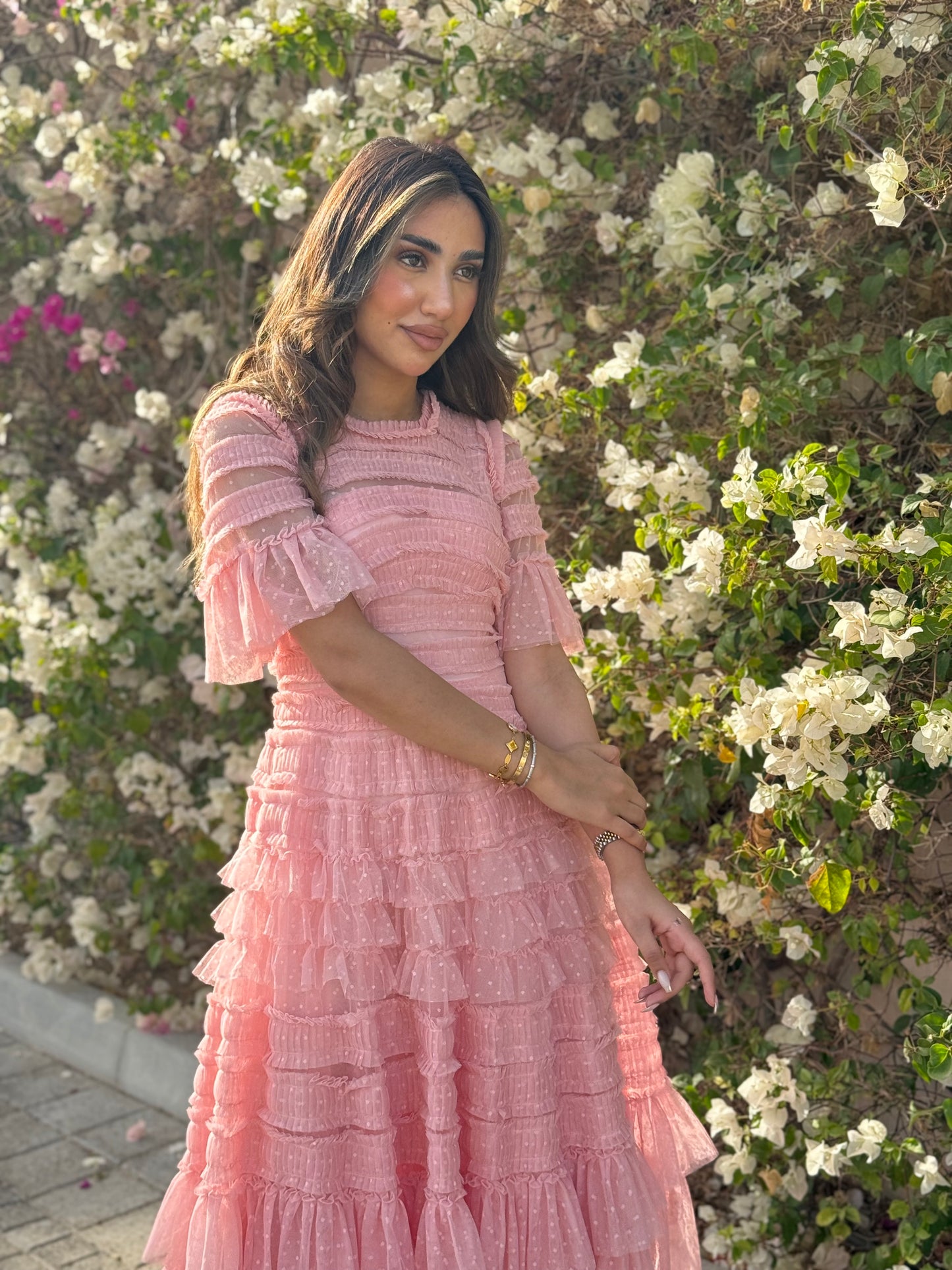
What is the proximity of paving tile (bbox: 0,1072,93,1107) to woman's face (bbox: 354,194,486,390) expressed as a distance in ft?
8.61

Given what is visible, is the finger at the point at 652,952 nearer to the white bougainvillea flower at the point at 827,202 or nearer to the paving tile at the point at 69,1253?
the white bougainvillea flower at the point at 827,202

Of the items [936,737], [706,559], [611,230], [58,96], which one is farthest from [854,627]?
[58,96]

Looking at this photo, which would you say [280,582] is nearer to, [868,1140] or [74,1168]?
[868,1140]

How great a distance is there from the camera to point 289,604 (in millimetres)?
1775

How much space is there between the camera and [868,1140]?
2268 mm

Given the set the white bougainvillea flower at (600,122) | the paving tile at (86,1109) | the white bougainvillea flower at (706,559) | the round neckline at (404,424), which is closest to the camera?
the round neckline at (404,424)

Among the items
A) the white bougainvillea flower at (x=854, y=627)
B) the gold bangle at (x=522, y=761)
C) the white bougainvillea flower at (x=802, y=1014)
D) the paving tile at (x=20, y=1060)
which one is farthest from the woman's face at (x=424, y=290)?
the paving tile at (x=20, y=1060)

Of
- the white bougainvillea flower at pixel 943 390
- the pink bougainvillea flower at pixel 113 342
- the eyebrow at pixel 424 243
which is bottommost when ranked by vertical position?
the white bougainvillea flower at pixel 943 390

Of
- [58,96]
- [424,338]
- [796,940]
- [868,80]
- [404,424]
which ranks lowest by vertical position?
[796,940]

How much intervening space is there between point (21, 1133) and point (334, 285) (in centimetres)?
255

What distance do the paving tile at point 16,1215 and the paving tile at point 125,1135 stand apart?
0.29 m

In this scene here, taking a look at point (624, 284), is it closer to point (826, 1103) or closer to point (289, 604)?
point (289, 604)

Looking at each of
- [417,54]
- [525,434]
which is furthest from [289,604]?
[417,54]

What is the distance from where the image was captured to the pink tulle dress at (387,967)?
179 cm
